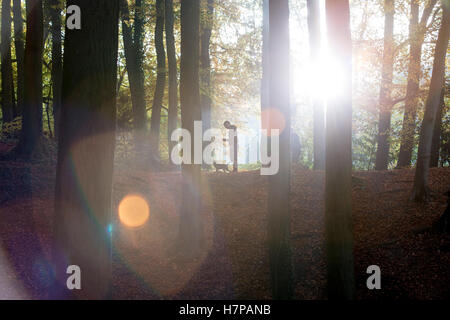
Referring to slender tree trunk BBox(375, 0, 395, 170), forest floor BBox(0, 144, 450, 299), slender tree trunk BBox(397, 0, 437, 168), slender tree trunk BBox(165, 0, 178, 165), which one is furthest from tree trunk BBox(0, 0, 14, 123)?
slender tree trunk BBox(397, 0, 437, 168)

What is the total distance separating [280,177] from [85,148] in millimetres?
3134

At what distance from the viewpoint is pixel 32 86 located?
39.1 feet

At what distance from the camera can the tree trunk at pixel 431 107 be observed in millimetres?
8961

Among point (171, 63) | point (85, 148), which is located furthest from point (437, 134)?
point (85, 148)

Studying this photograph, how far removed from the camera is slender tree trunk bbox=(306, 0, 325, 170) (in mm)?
14094

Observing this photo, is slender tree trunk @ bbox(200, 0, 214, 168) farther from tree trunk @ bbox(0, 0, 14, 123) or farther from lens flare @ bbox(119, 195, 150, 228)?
tree trunk @ bbox(0, 0, 14, 123)

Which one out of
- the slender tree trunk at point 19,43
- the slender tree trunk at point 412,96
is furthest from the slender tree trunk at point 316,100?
the slender tree trunk at point 19,43

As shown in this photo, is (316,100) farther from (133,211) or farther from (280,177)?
(280,177)

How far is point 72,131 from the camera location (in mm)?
4363

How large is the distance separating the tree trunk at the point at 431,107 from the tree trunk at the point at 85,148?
8027 mm

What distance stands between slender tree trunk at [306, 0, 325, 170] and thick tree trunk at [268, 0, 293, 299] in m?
8.27
